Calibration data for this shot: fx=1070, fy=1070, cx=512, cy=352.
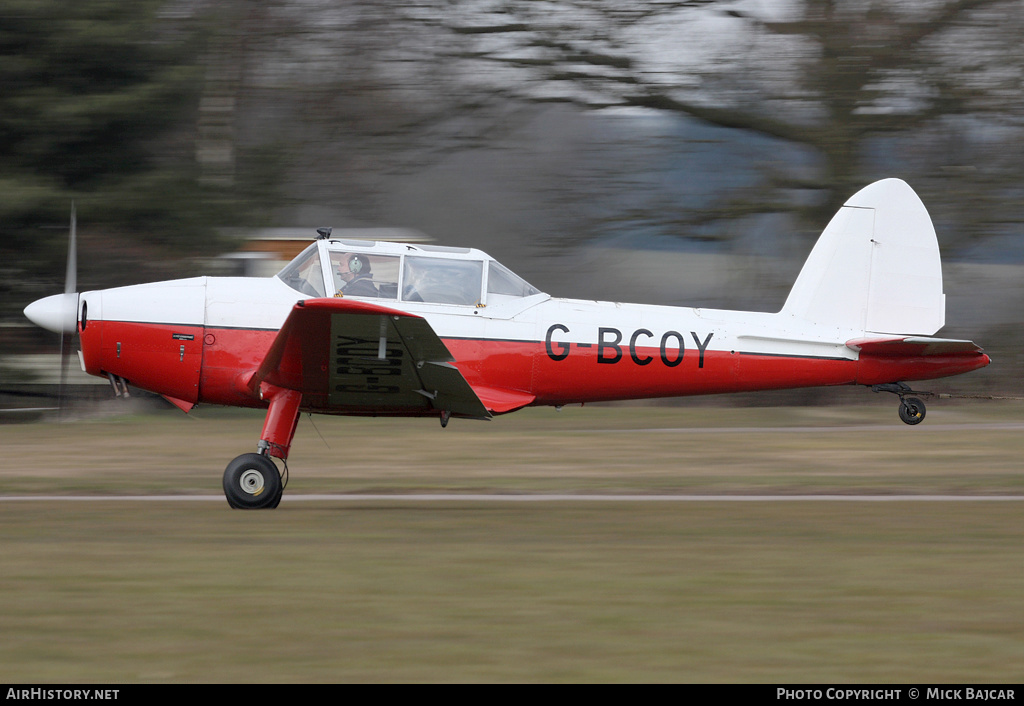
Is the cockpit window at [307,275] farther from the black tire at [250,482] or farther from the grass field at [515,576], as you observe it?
the grass field at [515,576]

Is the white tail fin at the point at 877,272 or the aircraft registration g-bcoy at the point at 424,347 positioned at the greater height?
the white tail fin at the point at 877,272

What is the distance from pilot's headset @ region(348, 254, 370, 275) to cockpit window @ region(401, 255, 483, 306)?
286 mm

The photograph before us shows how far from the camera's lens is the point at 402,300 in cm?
805

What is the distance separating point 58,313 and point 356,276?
226 centimetres

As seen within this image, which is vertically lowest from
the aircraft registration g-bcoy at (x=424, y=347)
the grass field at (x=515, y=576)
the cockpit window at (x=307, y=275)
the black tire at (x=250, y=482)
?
the grass field at (x=515, y=576)

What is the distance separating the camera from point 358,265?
26.3ft

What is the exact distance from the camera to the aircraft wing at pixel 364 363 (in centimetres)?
718

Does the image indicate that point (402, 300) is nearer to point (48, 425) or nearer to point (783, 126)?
point (48, 425)

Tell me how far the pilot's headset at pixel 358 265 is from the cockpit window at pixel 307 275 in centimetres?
22

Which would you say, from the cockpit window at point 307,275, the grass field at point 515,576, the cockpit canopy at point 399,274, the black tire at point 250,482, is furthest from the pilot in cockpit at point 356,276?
the grass field at point 515,576

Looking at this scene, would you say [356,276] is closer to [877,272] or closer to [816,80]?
[877,272]

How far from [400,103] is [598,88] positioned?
3195 millimetres

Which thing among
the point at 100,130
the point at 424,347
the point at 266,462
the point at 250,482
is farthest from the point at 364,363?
the point at 100,130
